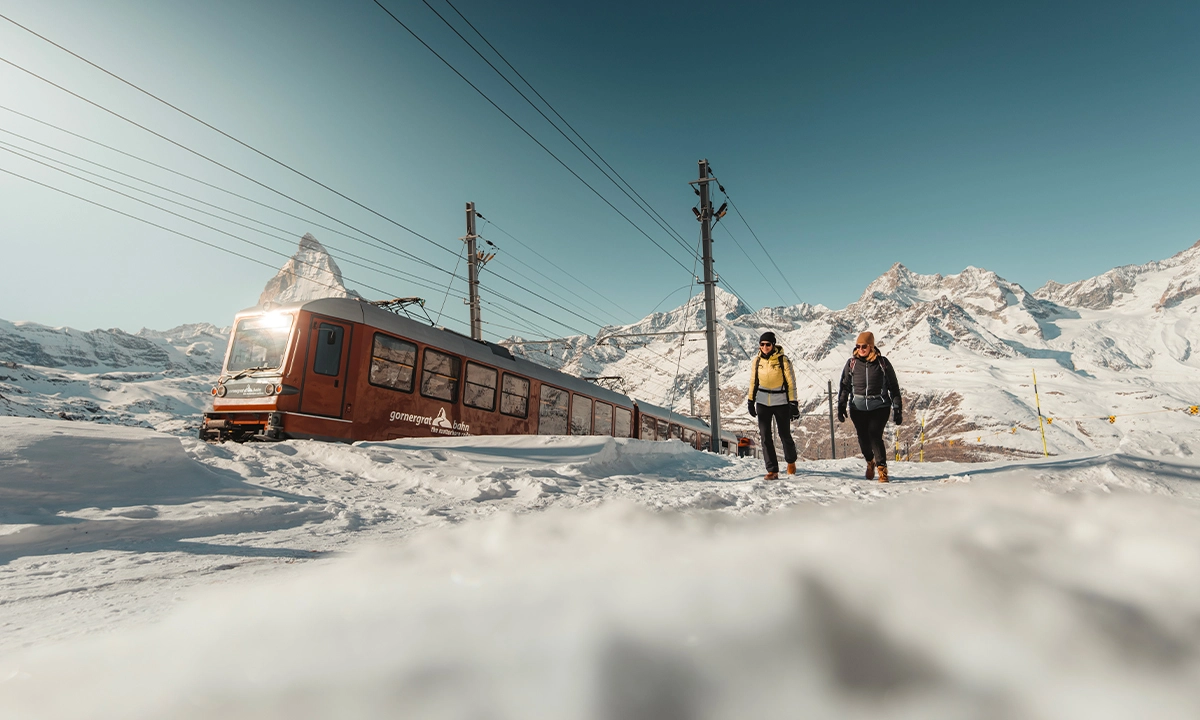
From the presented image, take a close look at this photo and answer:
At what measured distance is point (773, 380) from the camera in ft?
21.4

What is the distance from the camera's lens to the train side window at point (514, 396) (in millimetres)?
12336

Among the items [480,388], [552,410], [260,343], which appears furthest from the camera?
[552,410]

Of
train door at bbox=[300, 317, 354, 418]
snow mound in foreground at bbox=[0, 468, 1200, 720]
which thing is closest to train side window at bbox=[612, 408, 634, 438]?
train door at bbox=[300, 317, 354, 418]

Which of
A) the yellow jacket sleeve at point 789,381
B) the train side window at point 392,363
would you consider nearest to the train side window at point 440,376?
the train side window at point 392,363

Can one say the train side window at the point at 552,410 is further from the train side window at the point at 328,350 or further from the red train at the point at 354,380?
the train side window at the point at 328,350

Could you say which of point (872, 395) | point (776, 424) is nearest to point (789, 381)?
point (776, 424)

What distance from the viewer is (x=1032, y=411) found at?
393ft

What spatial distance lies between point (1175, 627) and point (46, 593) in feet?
9.86

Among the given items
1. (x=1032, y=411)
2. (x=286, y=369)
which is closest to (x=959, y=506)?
(x=286, y=369)

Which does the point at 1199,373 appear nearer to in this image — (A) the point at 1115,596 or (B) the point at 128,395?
(A) the point at 1115,596

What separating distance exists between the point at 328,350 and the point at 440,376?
2323mm

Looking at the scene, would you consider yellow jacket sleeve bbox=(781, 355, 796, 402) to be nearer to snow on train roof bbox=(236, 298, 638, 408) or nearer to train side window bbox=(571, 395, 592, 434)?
snow on train roof bbox=(236, 298, 638, 408)

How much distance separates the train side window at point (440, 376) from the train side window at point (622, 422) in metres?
6.28

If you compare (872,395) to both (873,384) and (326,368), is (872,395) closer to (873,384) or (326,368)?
(873,384)
